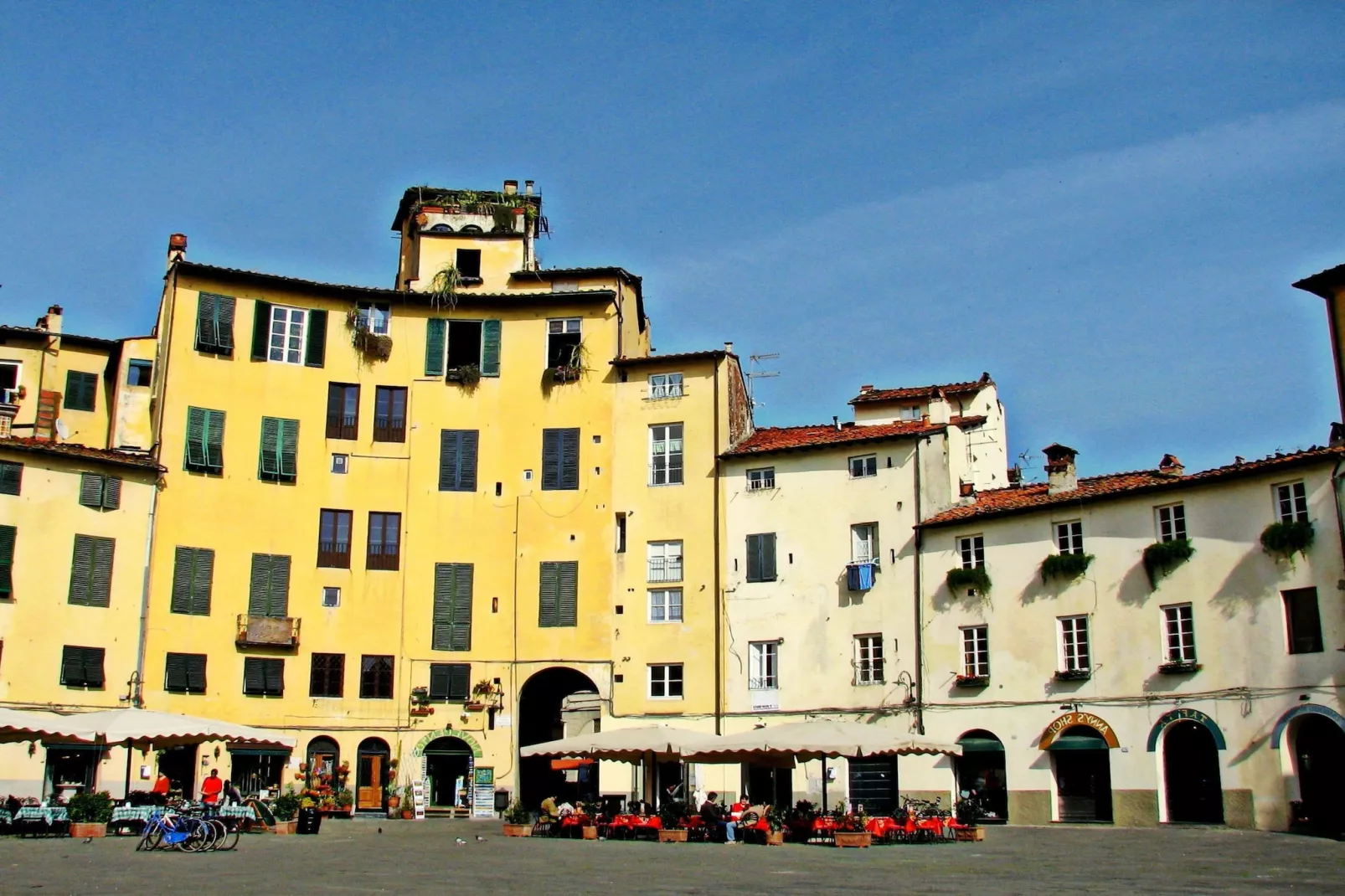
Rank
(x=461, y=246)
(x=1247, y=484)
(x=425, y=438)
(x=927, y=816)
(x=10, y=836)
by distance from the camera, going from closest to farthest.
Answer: (x=10, y=836)
(x=927, y=816)
(x=1247, y=484)
(x=425, y=438)
(x=461, y=246)

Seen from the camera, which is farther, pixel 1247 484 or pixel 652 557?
pixel 652 557

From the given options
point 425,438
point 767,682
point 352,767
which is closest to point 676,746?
point 767,682

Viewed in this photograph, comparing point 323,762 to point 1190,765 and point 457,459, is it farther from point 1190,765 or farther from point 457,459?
point 1190,765

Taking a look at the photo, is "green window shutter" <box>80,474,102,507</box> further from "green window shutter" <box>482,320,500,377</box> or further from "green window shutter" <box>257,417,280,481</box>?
"green window shutter" <box>482,320,500,377</box>

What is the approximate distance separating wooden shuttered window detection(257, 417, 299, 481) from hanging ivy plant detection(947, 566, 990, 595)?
21796 mm

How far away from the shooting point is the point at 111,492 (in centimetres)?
4453

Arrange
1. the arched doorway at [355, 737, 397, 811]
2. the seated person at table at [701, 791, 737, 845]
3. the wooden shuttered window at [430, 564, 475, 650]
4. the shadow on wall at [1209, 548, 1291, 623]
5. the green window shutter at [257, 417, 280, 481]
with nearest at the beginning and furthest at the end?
1. the seated person at table at [701, 791, 737, 845]
2. the shadow on wall at [1209, 548, 1291, 623]
3. the arched doorway at [355, 737, 397, 811]
4. the green window shutter at [257, 417, 280, 481]
5. the wooden shuttered window at [430, 564, 475, 650]

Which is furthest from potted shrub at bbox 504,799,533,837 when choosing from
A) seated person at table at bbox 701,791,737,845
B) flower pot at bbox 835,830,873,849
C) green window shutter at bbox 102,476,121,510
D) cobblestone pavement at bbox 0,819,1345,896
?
green window shutter at bbox 102,476,121,510

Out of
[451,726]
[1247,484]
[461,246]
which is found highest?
[461,246]

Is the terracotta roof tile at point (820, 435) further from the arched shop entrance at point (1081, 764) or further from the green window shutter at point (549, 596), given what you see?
the arched shop entrance at point (1081, 764)

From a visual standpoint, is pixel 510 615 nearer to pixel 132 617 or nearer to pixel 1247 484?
pixel 132 617

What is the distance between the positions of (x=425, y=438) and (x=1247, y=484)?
1050 inches

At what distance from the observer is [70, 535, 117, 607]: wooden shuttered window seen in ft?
141

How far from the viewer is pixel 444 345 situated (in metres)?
51.2
